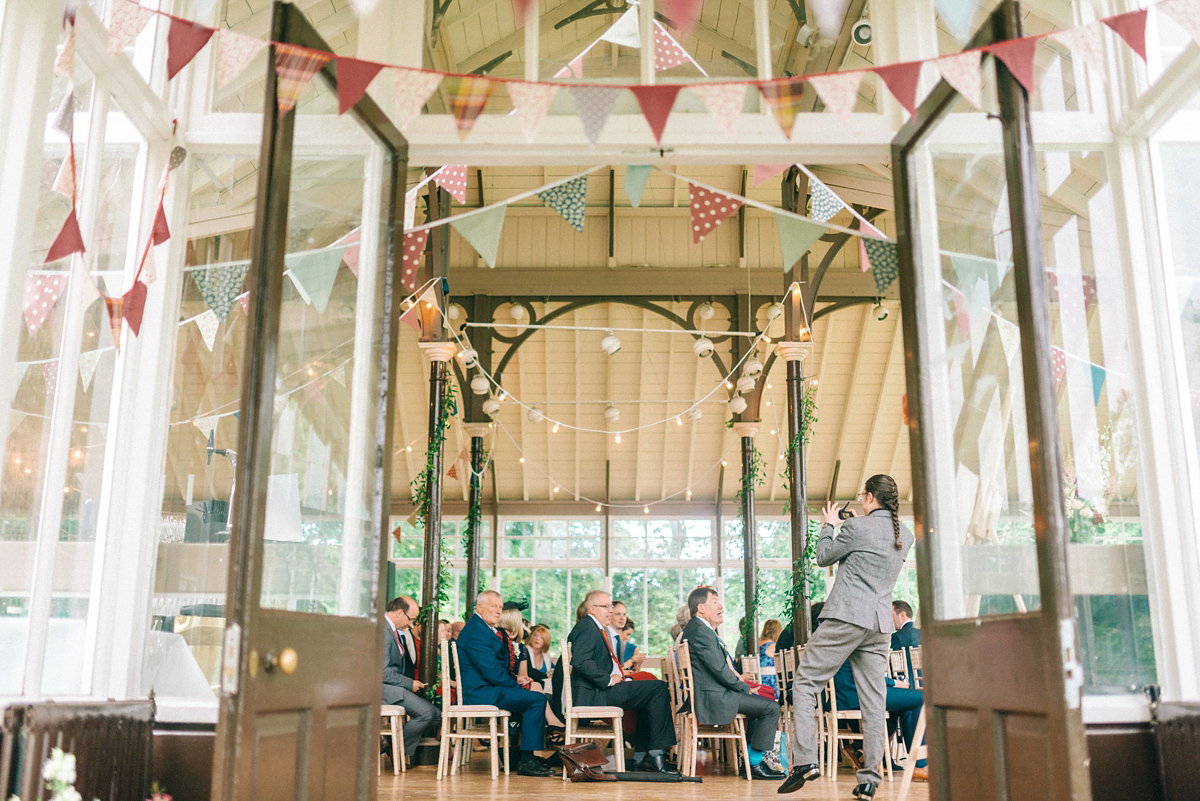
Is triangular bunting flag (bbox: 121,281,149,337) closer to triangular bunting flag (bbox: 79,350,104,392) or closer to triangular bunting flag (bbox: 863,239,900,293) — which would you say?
triangular bunting flag (bbox: 79,350,104,392)

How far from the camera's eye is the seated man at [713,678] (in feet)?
19.6

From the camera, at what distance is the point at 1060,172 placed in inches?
137

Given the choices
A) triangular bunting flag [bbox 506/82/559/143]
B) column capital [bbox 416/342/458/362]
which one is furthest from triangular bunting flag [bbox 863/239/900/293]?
column capital [bbox 416/342/458/362]

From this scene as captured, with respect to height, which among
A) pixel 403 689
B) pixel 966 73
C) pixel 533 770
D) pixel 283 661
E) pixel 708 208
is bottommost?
pixel 533 770

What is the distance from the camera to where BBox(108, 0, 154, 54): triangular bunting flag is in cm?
285

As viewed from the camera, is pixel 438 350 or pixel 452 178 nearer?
pixel 452 178

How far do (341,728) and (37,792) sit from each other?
2.40ft

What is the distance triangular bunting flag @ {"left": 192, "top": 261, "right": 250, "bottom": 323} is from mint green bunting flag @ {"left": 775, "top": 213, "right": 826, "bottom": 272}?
6.99 ft

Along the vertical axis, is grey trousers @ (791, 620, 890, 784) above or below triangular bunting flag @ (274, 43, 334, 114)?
below

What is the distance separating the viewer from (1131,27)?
281cm

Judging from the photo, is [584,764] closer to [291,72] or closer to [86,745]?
[86,745]

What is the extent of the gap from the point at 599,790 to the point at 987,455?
3.26 meters

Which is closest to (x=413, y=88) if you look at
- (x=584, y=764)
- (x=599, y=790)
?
(x=599, y=790)

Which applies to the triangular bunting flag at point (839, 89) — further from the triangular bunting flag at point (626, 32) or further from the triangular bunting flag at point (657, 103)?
the triangular bunting flag at point (626, 32)
